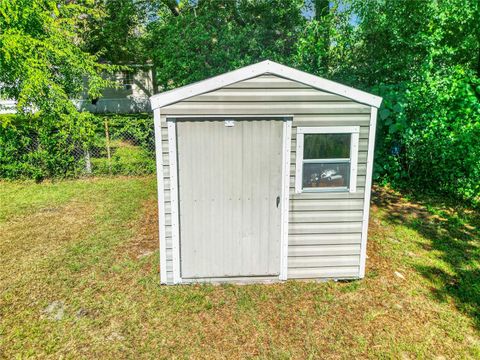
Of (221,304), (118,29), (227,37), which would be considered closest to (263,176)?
(221,304)

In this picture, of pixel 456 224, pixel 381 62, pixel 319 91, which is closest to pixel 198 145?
pixel 319 91

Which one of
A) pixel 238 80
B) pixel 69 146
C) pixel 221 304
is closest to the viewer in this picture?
pixel 238 80

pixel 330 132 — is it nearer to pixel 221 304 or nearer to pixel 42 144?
pixel 221 304

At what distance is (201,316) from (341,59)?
967cm

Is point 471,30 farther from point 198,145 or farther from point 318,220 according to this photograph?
point 198,145

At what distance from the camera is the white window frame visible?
457cm

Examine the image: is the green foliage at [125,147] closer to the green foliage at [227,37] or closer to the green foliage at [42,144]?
the green foliage at [42,144]

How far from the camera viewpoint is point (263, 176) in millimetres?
4715

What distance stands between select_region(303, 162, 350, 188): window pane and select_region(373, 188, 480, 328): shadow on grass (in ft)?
6.76

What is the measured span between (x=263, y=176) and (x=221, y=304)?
1734 millimetres

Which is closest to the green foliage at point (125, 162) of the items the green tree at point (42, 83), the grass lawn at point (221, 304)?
the green tree at point (42, 83)

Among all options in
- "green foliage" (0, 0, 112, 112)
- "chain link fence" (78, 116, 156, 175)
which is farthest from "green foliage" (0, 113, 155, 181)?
"green foliage" (0, 0, 112, 112)

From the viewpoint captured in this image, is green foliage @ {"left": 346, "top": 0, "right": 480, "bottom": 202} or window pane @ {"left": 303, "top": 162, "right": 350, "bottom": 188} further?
green foliage @ {"left": 346, "top": 0, "right": 480, "bottom": 202}

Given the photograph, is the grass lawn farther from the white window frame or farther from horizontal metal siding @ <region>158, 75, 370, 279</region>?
the white window frame
